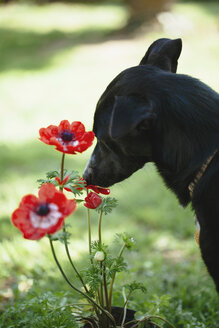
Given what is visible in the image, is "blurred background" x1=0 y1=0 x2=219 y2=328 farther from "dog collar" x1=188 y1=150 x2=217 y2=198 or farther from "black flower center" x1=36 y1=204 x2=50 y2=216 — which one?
"black flower center" x1=36 y1=204 x2=50 y2=216

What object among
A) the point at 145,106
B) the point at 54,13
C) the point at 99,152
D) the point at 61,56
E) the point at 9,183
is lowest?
the point at 9,183

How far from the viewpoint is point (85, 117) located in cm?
799

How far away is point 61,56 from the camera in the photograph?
499 inches

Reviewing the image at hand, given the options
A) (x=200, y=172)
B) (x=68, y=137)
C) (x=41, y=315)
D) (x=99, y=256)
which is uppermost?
(x=68, y=137)

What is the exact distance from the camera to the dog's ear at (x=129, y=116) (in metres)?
2.08

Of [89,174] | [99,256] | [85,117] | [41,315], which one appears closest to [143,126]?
[89,174]

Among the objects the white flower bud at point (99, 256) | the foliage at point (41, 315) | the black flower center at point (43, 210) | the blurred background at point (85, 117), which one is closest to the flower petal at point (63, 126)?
the black flower center at point (43, 210)

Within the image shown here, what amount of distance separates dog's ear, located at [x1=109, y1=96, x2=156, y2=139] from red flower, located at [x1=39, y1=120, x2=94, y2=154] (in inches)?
5.3

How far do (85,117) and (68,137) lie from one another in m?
6.03

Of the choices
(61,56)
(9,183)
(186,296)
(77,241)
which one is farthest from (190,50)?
(186,296)

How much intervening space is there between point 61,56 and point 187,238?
9320 millimetres

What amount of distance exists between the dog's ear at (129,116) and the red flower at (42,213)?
19.3 inches

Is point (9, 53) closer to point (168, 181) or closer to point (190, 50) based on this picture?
point (190, 50)

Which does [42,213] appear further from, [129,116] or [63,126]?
[129,116]
